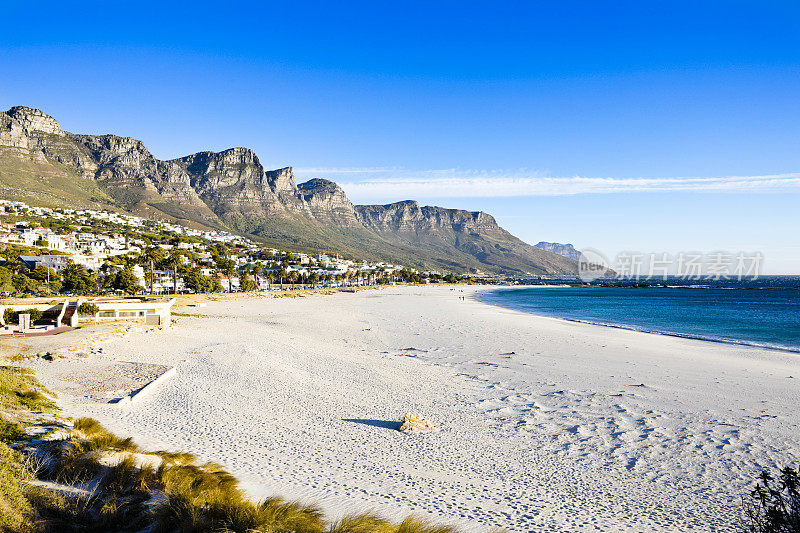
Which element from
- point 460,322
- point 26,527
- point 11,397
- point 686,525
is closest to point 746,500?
point 686,525

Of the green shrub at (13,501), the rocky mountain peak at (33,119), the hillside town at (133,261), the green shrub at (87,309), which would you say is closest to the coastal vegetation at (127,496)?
the green shrub at (13,501)

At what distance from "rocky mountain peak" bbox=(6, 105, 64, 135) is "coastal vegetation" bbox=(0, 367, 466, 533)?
208888mm

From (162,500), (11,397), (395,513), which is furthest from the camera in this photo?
(11,397)

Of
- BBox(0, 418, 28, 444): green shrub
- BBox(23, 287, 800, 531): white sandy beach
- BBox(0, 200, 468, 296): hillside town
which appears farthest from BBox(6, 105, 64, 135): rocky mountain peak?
BBox(0, 418, 28, 444): green shrub

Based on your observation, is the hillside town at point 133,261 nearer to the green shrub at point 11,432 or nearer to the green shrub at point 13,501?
the green shrub at point 11,432

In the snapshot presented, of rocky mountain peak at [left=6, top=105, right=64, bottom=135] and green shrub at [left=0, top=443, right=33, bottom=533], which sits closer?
green shrub at [left=0, top=443, right=33, bottom=533]

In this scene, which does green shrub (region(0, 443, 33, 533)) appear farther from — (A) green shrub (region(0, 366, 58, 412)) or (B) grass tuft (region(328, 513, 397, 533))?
(A) green shrub (region(0, 366, 58, 412))

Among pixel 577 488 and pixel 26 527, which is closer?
pixel 26 527

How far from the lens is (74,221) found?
117 m

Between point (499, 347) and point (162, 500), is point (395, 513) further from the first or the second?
point (499, 347)

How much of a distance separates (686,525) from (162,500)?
844 cm

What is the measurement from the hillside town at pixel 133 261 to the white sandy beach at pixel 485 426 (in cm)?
3708

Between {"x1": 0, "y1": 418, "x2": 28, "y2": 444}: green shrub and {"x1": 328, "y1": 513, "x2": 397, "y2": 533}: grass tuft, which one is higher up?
{"x1": 328, "y1": 513, "x2": 397, "y2": 533}: grass tuft

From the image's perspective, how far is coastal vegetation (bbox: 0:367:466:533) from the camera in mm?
5664
